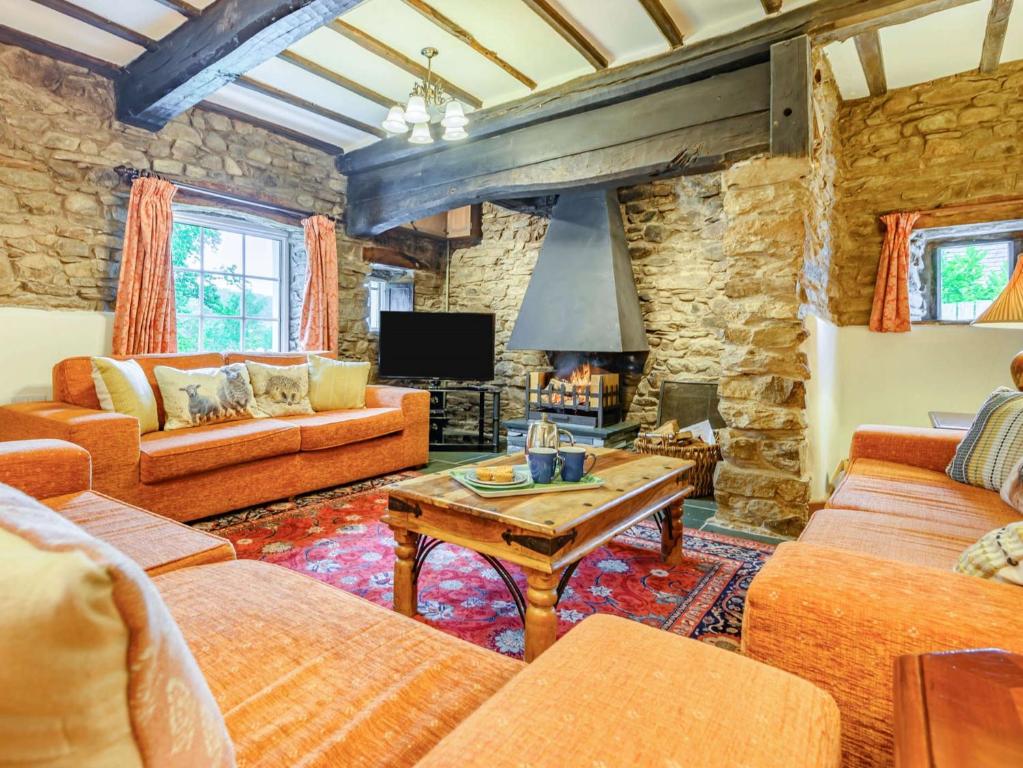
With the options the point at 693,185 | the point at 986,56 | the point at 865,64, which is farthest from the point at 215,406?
the point at 986,56

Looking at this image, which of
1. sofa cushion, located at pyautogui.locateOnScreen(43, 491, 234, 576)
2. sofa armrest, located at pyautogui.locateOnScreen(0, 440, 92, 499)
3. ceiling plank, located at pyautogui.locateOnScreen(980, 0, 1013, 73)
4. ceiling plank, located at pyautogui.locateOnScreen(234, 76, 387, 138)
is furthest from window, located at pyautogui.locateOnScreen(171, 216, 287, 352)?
ceiling plank, located at pyautogui.locateOnScreen(980, 0, 1013, 73)

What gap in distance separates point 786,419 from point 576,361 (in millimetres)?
2220

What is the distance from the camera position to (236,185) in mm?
4074

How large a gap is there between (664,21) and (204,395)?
3128mm

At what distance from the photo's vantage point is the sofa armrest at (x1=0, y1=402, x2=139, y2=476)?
2377 mm

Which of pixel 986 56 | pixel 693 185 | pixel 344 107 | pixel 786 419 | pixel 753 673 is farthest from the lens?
pixel 693 185

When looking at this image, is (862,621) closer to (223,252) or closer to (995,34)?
(995,34)

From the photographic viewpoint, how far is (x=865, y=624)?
0.94 meters

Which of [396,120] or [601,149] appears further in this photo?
[601,149]

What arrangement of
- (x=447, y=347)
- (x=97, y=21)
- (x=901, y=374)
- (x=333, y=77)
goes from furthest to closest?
(x=447, y=347)
(x=901, y=374)
(x=333, y=77)
(x=97, y=21)

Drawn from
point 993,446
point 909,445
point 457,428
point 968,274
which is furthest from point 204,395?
point 968,274

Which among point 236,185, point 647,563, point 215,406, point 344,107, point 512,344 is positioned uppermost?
point 344,107

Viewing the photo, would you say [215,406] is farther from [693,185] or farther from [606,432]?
[693,185]

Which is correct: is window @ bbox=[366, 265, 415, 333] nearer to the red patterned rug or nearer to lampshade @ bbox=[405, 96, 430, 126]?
lampshade @ bbox=[405, 96, 430, 126]
